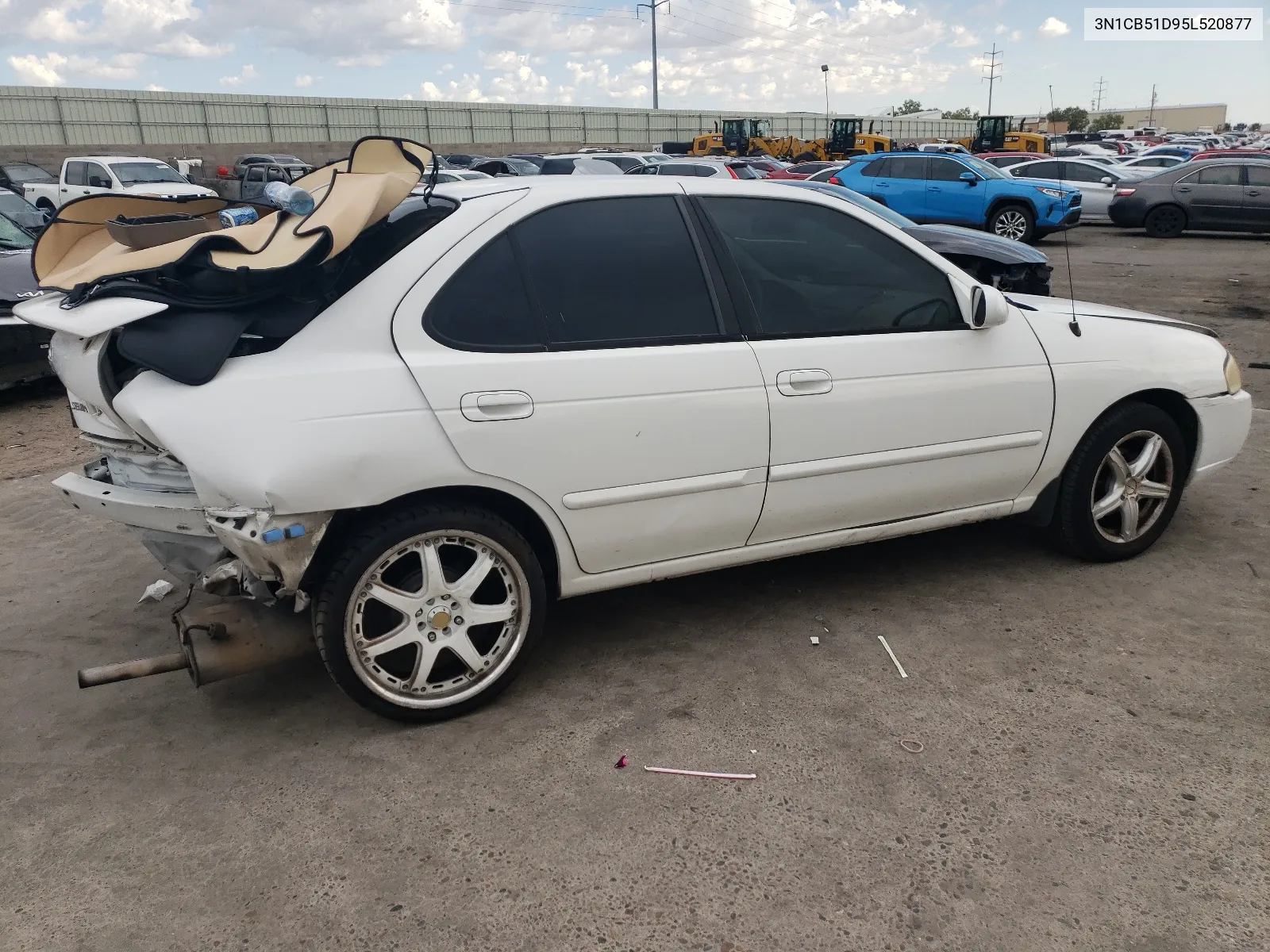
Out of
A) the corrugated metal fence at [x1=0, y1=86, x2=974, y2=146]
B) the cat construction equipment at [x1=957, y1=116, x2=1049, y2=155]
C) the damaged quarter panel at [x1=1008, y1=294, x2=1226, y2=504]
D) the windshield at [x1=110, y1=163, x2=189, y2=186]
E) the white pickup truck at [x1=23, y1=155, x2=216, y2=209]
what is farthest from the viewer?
the corrugated metal fence at [x1=0, y1=86, x2=974, y2=146]

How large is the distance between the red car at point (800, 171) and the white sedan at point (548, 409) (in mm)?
17940

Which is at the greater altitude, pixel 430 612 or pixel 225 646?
pixel 430 612

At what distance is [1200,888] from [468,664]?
6.85ft

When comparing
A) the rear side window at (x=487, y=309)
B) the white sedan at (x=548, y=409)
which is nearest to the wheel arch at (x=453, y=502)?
the white sedan at (x=548, y=409)

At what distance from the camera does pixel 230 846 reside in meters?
2.61

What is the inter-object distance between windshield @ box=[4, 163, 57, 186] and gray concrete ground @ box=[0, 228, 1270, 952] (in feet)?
75.1

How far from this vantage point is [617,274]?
3270mm

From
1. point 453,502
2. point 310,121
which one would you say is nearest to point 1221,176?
point 453,502

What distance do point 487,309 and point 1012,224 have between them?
690 inches

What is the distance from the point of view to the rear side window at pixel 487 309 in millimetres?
2996

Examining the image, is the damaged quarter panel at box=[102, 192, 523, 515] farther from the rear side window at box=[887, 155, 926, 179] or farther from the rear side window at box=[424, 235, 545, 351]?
the rear side window at box=[887, 155, 926, 179]

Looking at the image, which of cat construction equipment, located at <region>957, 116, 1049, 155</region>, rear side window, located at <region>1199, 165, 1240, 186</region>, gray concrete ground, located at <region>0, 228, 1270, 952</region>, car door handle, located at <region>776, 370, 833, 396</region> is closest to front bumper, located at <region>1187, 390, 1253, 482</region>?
gray concrete ground, located at <region>0, 228, 1270, 952</region>

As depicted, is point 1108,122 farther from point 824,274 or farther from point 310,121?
point 824,274

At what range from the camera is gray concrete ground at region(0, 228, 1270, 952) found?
2346mm
